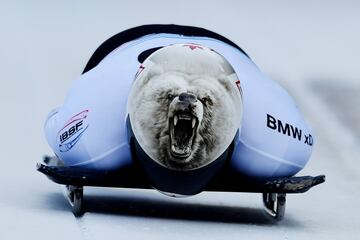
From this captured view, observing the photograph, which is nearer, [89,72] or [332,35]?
[89,72]

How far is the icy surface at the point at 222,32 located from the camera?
229 inches

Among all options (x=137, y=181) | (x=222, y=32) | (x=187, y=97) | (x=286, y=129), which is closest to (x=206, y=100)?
(x=187, y=97)

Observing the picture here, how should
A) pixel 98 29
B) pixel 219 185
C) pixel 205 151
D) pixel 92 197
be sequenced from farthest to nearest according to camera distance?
pixel 98 29
pixel 92 197
pixel 219 185
pixel 205 151

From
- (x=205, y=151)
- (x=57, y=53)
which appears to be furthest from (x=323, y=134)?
(x=205, y=151)

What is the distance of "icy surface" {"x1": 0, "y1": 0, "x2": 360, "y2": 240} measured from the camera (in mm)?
5820

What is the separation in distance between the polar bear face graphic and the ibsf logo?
496 mm

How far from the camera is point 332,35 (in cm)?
1177

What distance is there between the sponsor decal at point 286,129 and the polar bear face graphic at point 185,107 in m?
0.49

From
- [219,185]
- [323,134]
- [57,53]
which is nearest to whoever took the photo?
[219,185]

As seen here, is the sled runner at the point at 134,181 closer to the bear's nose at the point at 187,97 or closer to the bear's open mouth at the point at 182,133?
the bear's open mouth at the point at 182,133

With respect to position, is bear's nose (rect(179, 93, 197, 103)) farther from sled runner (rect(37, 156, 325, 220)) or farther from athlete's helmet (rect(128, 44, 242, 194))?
sled runner (rect(37, 156, 325, 220))

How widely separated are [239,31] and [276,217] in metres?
5.77

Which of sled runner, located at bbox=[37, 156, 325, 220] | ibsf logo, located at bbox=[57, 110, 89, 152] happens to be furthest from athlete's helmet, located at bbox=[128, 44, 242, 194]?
ibsf logo, located at bbox=[57, 110, 89, 152]

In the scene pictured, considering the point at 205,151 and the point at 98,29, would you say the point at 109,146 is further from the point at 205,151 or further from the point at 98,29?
the point at 98,29
